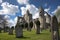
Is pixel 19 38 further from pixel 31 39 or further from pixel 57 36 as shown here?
pixel 57 36

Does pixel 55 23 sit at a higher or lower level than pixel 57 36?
higher

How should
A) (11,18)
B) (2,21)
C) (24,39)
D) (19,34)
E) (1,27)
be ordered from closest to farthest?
(24,39), (19,34), (11,18), (1,27), (2,21)

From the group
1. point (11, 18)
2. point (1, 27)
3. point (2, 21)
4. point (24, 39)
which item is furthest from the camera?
point (2, 21)

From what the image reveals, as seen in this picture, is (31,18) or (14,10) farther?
(31,18)

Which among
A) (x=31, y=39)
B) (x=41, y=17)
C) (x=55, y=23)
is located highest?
(x=41, y=17)

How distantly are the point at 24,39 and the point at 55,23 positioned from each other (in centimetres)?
216

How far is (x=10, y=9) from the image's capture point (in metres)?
15.5

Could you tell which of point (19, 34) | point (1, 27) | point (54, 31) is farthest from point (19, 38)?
point (1, 27)

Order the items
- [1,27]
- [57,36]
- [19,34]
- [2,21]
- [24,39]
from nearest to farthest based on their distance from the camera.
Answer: [57,36] → [24,39] → [19,34] → [1,27] → [2,21]

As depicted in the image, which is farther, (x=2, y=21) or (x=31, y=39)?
(x=2, y=21)

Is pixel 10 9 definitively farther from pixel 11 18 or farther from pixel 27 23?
pixel 27 23

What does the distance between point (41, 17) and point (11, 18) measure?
4244 millimetres

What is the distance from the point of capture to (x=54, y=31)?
30.2 feet

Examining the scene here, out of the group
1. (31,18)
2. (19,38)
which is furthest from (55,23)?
(31,18)
